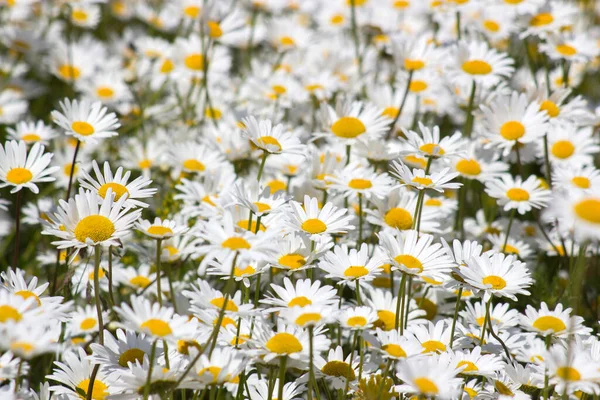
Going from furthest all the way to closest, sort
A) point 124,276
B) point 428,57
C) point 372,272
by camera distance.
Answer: point 428,57 < point 124,276 < point 372,272

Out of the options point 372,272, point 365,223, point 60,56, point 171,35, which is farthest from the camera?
point 171,35

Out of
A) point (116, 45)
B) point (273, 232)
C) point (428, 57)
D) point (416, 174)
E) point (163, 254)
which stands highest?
point (116, 45)

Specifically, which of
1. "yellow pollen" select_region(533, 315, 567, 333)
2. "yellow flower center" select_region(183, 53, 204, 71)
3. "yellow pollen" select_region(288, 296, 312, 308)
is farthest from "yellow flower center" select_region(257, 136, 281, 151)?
"yellow flower center" select_region(183, 53, 204, 71)

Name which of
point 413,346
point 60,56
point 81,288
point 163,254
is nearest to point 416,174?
point 413,346

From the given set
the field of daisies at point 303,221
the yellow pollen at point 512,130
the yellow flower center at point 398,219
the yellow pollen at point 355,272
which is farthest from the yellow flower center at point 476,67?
the yellow pollen at point 355,272

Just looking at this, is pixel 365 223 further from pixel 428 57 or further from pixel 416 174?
pixel 428 57

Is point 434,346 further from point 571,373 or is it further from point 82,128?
point 82,128

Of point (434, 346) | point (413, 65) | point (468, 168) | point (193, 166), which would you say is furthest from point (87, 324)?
point (413, 65)
